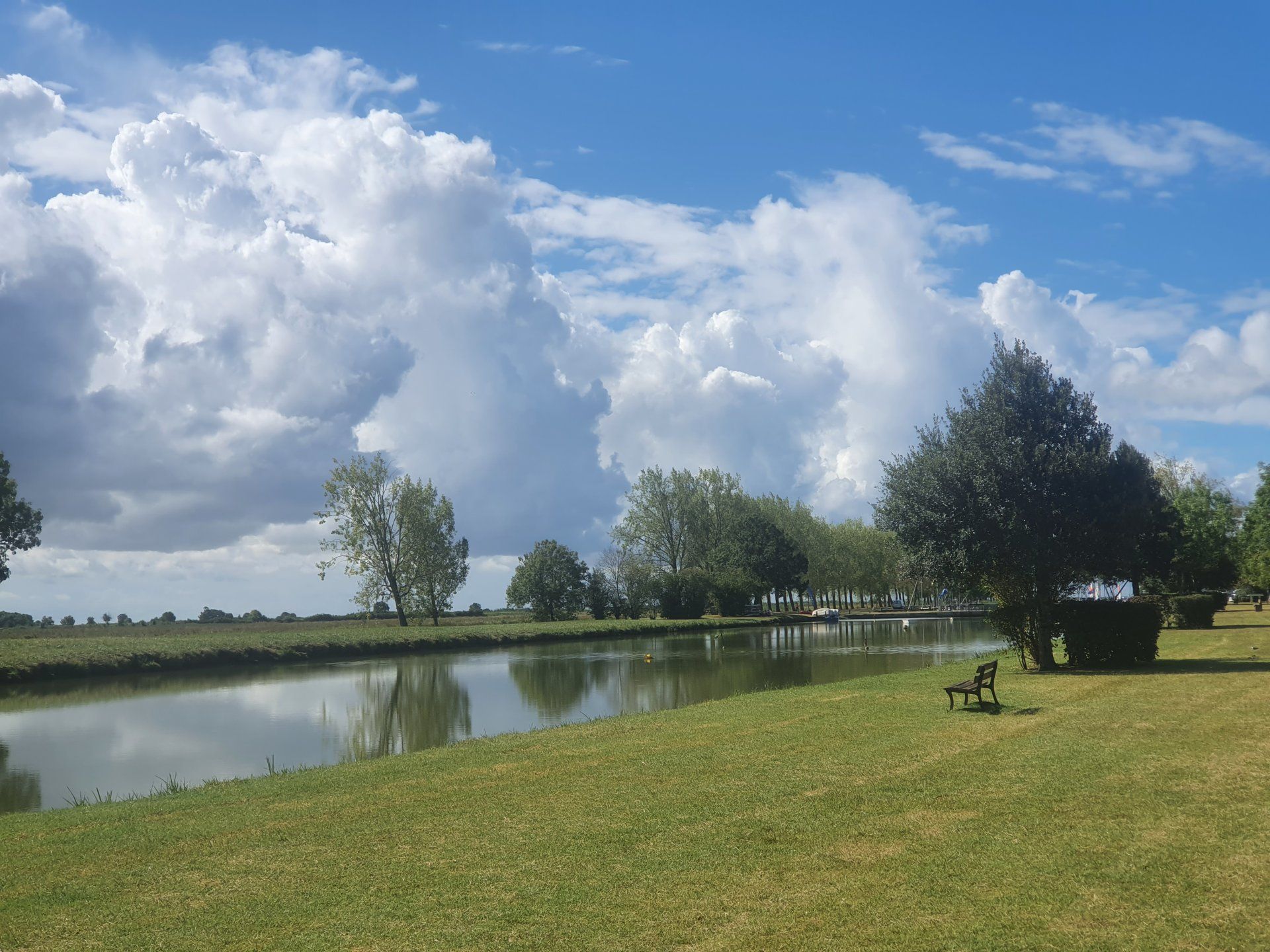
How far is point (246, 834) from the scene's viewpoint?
34.4 ft

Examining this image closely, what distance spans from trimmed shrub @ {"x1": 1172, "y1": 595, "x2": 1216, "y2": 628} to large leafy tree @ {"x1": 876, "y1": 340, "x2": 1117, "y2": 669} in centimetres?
2155

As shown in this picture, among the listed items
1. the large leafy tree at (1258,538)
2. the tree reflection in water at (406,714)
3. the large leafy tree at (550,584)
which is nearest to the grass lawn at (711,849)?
the tree reflection in water at (406,714)

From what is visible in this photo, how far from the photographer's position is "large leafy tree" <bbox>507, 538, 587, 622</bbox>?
87.4 m

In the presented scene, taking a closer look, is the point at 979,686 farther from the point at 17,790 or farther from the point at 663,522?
the point at 663,522

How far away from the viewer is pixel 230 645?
48781 mm

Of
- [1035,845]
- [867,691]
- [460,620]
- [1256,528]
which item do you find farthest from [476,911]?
[460,620]

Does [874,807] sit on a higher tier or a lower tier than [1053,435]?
lower

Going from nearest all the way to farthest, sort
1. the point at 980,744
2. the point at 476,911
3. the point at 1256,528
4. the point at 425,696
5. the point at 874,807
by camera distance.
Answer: the point at 476,911
the point at 874,807
the point at 980,744
the point at 425,696
the point at 1256,528

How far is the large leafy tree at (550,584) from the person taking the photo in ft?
287

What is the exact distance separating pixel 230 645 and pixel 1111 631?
4160cm

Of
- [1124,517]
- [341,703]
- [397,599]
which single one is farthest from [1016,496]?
[397,599]

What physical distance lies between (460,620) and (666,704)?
224ft

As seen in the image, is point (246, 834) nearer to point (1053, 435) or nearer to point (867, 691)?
point (867, 691)

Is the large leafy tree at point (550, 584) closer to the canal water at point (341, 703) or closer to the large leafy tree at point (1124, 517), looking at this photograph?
the canal water at point (341, 703)
